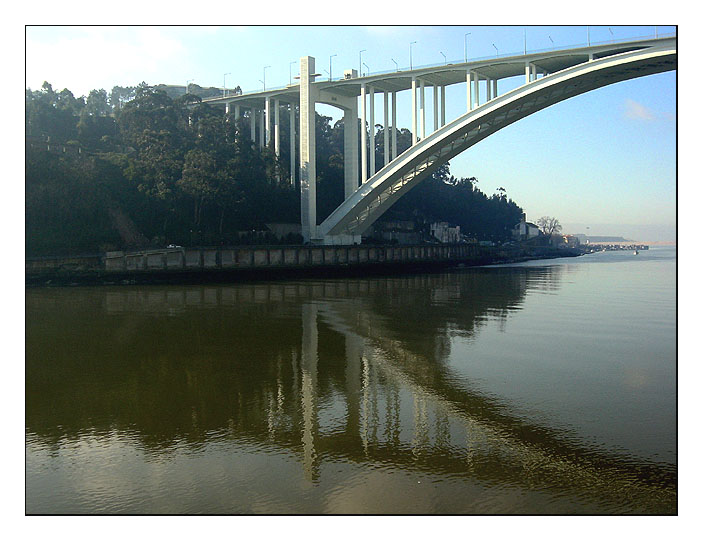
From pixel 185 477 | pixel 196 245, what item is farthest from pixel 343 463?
pixel 196 245

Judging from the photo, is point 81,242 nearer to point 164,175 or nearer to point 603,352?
point 164,175

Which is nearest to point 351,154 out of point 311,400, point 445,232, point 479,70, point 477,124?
point 477,124

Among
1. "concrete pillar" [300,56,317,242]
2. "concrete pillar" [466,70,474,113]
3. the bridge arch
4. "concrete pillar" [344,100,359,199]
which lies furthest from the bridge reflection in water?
"concrete pillar" [300,56,317,242]

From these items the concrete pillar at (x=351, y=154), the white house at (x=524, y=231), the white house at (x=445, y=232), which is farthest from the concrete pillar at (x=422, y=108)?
the white house at (x=524, y=231)

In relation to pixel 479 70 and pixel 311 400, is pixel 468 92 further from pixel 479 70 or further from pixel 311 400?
pixel 311 400

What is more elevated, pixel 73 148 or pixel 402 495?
pixel 73 148
